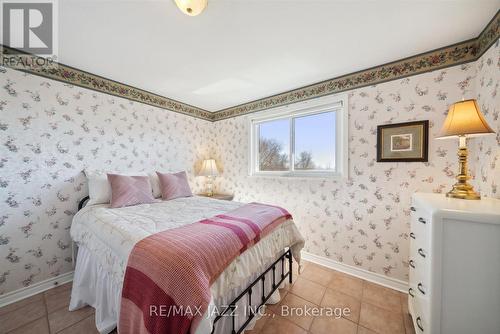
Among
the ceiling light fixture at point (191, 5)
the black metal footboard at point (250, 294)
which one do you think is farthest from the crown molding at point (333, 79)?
the black metal footboard at point (250, 294)

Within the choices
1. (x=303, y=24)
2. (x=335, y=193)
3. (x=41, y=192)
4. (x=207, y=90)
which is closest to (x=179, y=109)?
(x=207, y=90)

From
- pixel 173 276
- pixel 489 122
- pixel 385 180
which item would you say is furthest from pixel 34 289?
pixel 489 122

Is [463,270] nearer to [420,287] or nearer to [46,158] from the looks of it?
[420,287]

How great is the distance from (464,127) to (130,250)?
90.8 inches

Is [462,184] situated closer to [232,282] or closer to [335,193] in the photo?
[335,193]

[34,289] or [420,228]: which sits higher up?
[420,228]

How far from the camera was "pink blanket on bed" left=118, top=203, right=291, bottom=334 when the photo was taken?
0.89 metres

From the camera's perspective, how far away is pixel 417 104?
1.84m

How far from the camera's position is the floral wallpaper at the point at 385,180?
5.34 feet

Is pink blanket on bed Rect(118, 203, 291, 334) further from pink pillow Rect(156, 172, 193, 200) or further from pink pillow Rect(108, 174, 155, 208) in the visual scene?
pink pillow Rect(156, 172, 193, 200)

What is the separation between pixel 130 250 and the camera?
3.75 feet

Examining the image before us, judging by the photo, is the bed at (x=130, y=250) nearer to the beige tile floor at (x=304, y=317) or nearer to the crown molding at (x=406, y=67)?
the beige tile floor at (x=304, y=317)
